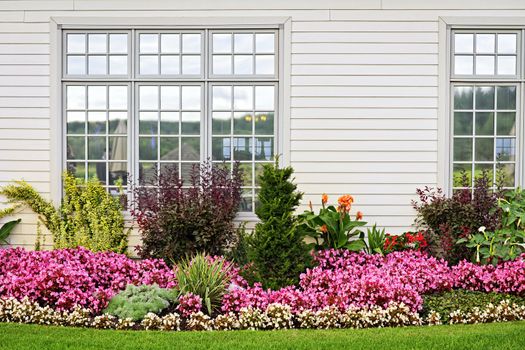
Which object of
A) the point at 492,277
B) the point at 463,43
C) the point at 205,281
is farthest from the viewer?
the point at 463,43

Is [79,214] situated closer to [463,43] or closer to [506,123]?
[463,43]

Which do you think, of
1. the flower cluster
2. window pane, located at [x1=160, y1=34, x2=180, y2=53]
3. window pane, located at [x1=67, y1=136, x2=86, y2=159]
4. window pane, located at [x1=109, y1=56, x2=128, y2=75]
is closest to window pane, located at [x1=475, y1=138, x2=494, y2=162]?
the flower cluster

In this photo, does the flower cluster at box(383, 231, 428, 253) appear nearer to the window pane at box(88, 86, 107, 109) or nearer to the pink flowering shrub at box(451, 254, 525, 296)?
the pink flowering shrub at box(451, 254, 525, 296)

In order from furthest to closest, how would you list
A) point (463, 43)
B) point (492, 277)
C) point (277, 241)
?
point (463, 43) → point (492, 277) → point (277, 241)

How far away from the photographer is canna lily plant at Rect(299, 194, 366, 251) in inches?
292

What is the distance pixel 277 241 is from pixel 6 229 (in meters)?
3.62

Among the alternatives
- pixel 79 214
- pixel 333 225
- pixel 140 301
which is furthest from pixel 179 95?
pixel 140 301

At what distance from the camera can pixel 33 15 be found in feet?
25.7

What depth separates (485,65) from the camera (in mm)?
7848

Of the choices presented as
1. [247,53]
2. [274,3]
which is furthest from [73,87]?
[274,3]

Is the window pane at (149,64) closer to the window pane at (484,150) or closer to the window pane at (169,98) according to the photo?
the window pane at (169,98)

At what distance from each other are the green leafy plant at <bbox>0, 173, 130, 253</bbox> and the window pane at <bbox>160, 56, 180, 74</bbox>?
5.39 ft

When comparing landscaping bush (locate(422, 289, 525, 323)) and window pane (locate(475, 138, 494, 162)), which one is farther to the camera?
window pane (locate(475, 138, 494, 162))

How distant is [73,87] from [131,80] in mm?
754
